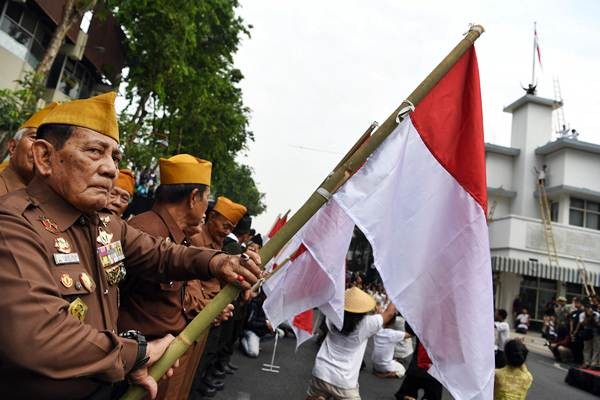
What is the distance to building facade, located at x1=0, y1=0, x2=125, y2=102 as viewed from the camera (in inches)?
488

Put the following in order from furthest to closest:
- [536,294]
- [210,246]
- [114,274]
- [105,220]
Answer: [536,294]
[210,246]
[105,220]
[114,274]

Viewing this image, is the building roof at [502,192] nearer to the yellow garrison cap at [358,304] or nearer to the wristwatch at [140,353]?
the yellow garrison cap at [358,304]

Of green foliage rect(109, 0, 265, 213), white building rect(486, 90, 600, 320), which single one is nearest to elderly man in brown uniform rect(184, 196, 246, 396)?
green foliage rect(109, 0, 265, 213)

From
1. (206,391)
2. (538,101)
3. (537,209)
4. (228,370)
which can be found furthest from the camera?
(538,101)

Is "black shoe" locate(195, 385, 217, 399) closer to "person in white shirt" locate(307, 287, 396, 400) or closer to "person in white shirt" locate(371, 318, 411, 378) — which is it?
"person in white shirt" locate(307, 287, 396, 400)

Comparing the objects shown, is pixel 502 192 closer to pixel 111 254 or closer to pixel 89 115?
pixel 111 254

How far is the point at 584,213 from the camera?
25500mm

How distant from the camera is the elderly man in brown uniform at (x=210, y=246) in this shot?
3.24m

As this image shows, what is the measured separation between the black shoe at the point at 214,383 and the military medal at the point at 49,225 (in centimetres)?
470

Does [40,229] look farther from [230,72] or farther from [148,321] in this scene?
[230,72]

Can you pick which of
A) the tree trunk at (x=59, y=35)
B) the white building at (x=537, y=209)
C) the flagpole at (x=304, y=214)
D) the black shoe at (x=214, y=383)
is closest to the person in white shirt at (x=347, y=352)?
the black shoe at (x=214, y=383)

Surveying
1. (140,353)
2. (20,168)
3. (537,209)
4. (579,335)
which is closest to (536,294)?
(537,209)

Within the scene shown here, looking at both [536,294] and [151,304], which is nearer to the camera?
[151,304]

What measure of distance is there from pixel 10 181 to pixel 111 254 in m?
1.34
